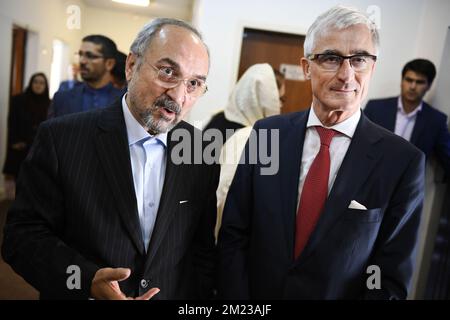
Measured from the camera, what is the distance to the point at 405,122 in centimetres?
80

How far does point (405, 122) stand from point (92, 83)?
0.73m

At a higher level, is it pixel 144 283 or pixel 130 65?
pixel 130 65

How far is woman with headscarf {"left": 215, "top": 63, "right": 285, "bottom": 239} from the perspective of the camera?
102 cm

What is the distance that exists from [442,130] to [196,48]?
592 mm

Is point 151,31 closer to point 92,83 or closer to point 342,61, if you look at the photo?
point 92,83

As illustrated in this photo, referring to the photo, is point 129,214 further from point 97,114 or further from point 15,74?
point 15,74

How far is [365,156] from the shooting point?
2.02ft

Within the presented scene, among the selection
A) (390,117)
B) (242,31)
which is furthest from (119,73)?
(390,117)

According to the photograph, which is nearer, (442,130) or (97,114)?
(97,114)

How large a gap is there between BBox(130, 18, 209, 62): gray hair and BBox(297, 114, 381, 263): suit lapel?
332 mm

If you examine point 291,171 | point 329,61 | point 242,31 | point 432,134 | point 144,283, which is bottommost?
point 144,283

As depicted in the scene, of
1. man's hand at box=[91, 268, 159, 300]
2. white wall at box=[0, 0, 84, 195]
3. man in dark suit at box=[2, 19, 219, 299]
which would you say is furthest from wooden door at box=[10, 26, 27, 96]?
man's hand at box=[91, 268, 159, 300]
